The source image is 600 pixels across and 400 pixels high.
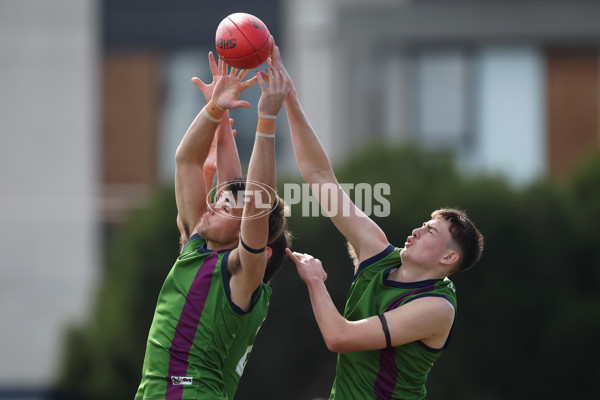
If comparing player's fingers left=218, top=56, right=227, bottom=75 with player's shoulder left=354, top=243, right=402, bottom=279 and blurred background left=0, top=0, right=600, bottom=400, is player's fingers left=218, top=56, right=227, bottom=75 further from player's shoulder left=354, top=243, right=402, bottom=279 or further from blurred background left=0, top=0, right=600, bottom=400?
blurred background left=0, top=0, right=600, bottom=400

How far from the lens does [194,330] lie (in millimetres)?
5129

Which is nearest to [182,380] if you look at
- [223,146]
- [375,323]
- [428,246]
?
[375,323]

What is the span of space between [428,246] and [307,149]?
0.93 m

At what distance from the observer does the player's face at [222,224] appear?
17.0ft

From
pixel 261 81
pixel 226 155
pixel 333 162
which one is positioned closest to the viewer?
pixel 261 81

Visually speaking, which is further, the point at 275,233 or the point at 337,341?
the point at 275,233

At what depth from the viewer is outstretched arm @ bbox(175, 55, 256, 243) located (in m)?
5.34

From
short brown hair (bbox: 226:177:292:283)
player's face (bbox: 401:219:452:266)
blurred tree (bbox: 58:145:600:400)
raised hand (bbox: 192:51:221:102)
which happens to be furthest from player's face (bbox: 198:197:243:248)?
blurred tree (bbox: 58:145:600:400)

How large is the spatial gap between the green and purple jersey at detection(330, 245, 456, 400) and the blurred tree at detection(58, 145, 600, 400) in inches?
353

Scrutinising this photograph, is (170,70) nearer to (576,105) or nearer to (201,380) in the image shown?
(576,105)

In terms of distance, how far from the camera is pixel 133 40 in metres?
29.2

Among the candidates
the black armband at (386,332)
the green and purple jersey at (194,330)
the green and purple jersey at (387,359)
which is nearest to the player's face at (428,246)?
the green and purple jersey at (387,359)

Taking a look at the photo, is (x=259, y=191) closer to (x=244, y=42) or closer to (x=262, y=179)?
(x=262, y=179)

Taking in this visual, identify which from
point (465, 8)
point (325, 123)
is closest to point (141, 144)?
point (325, 123)
